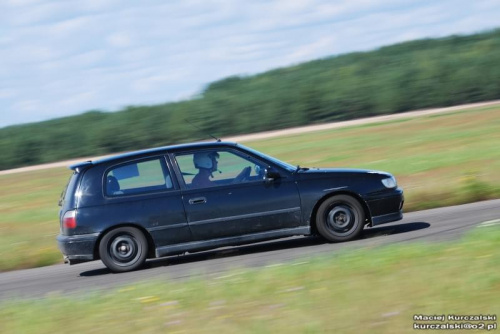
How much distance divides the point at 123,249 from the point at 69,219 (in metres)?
0.81

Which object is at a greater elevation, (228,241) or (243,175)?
(243,175)

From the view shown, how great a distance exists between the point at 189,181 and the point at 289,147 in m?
21.1

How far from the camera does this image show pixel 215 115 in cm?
5178

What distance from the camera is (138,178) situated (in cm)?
1142

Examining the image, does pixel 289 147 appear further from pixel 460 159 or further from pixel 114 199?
pixel 114 199

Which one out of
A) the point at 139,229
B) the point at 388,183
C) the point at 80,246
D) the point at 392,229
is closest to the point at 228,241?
the point at 139,229

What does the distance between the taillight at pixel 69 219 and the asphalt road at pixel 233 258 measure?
0.72 m

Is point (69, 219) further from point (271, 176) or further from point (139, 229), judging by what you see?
point (271, 176)

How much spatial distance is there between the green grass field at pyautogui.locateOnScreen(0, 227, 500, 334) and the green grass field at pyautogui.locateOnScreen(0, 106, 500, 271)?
5340 mm

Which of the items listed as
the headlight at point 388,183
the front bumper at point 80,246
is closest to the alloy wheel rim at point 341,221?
the headlight at point 388,183

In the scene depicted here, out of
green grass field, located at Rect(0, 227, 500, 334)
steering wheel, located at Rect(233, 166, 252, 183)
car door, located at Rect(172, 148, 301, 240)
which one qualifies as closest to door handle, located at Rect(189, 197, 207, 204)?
car door, located at Rect(172, 148, 301, 240)

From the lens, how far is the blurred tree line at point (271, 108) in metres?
47.3

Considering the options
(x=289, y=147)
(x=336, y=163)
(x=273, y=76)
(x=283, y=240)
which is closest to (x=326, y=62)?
(x=273, y=76)

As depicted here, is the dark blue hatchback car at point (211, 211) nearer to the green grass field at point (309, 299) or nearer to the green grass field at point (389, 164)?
the green grass field at point (309, 299)
